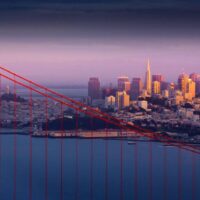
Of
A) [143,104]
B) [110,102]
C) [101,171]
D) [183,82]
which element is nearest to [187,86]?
[183,82]

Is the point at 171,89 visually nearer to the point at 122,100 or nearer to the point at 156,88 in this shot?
the point at 156,88

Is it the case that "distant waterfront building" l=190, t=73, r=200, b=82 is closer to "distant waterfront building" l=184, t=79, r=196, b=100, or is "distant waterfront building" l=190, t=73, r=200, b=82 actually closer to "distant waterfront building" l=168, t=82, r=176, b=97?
"distant waterfront building" l=184, t=79, r=196, b=100

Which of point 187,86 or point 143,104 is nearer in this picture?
point 143,104

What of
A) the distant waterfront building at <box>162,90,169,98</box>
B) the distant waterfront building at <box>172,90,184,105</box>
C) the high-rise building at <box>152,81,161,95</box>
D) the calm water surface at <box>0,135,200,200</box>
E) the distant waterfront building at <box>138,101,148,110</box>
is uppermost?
the high-rise building at <box>152,81,161,95</box>

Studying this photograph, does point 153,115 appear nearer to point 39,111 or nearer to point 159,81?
point 159,81

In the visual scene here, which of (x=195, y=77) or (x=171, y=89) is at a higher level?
(x=195, y=77)

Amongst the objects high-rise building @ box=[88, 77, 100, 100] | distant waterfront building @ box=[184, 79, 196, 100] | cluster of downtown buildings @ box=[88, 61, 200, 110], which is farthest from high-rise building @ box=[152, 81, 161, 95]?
high-rise building @ box=[88, 77, 100, 100]
